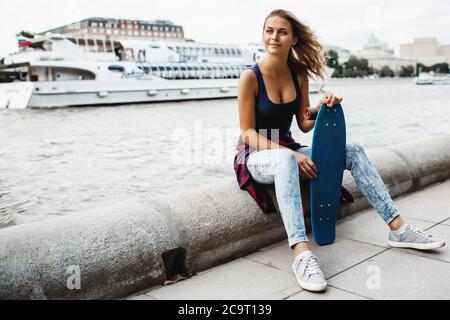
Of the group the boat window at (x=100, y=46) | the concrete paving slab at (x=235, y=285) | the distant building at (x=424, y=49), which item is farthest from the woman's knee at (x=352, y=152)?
the distant building at (x=424, y=49)

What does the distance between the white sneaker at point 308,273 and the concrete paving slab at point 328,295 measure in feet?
0.08

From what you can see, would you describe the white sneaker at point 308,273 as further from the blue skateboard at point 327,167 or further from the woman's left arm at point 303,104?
the woman's left arm at point 303,104

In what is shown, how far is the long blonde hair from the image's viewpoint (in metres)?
3.05

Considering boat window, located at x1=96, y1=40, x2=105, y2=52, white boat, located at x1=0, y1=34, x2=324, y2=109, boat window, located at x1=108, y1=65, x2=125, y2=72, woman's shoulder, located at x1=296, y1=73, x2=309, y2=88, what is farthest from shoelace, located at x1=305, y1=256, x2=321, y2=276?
boat window, located at x1=96, y1=40, x2=105, y2=52

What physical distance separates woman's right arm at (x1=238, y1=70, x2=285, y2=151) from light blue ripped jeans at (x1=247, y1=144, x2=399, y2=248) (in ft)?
0.27

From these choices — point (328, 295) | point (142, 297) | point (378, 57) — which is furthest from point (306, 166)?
point (378, 57)

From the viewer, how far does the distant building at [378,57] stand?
4904 inches

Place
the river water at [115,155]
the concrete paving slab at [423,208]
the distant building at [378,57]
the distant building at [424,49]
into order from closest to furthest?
the concrete paving slab at [423,208] < the river water at [115,155] < the distant building at [378,57] < the distant building at [424,49]

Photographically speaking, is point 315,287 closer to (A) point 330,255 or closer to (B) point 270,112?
(A) point 330,255

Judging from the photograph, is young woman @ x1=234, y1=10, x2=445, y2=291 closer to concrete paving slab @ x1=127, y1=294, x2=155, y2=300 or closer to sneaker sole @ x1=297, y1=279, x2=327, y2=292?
sneaker sole @ x1=297, y1=279, x2=327, y2=292

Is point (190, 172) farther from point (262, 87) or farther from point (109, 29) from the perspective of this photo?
point (109, 29)

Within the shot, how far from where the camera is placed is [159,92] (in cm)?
3356

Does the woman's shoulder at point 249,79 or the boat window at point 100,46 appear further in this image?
Result: the boat window at point 100,46
